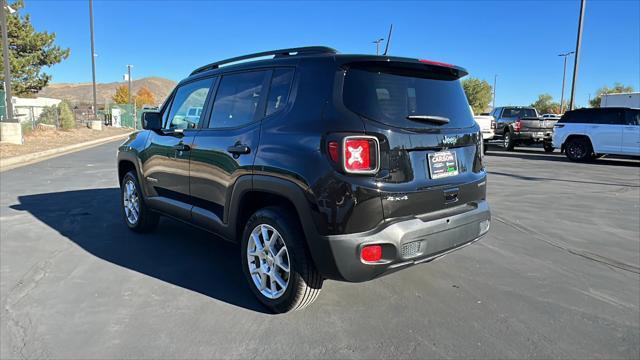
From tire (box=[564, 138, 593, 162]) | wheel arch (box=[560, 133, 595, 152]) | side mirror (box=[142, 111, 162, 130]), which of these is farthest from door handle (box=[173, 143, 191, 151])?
tire (box=[564, 138, 593, 162])

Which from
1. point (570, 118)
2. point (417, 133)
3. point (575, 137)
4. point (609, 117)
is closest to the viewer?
point (417, 133)

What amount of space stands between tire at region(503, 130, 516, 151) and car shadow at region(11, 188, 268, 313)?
57.1ft

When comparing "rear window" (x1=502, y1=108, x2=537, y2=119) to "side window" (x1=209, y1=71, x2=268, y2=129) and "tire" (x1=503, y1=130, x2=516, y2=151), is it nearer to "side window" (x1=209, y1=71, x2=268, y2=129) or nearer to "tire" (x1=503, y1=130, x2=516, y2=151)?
"tire" (x1=503, y1=130, x2=516, y2=151)

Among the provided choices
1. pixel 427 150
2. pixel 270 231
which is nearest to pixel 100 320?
pixel 270 231

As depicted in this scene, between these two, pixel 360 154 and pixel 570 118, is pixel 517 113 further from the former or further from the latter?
pixel 360 154

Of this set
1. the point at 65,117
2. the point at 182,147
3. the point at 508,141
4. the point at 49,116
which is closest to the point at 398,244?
the point at 182,147

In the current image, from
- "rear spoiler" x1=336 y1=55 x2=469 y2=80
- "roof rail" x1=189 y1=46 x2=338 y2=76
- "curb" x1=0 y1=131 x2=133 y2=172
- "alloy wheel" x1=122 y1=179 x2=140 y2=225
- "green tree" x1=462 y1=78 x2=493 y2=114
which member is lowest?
"curb" x1=0 y1=131 x2=133 y2=172

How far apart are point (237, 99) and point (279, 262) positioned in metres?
1.45

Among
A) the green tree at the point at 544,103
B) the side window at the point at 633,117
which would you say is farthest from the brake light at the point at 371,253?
the green tree at the point at 544,103

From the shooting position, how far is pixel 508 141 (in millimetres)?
20047

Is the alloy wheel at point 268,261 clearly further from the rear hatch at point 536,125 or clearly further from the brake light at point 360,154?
the rear hatch at point 536,125

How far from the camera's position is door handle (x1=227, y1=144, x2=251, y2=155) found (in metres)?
3.47

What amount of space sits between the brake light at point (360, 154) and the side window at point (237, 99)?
1.05 m

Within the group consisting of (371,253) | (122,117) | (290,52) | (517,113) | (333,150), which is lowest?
(371,253)
